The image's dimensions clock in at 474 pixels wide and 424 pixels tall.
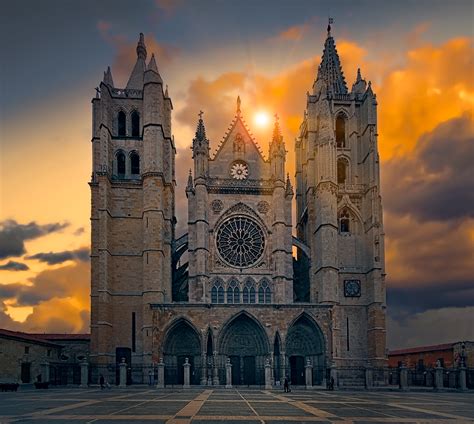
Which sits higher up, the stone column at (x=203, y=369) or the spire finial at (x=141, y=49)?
the spire finial at (x=141, y=49)

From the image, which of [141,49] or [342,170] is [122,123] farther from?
[342,170]

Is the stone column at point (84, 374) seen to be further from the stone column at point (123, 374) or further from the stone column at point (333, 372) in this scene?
the stone column at point (333, 372)

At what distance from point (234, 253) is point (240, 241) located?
1.12 meters

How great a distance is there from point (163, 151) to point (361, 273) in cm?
1893

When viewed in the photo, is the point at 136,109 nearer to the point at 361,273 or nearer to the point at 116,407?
the point at 361,273

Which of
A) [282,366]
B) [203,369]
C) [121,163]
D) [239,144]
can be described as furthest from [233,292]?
[121,163]

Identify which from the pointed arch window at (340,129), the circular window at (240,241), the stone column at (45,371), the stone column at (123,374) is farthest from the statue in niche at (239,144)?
the stone column at (45,371)

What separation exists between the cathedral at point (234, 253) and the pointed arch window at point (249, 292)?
8 cm

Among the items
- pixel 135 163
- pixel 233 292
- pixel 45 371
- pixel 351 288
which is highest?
pixel 135 163

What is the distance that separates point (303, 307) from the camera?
47.5 m

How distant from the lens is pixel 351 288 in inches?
1988

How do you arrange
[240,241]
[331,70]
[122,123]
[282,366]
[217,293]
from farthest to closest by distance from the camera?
[331,70] < [122,123] < [240,241] < [217,293] < [282,366]

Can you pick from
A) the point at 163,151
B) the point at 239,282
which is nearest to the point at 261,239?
the point at 239,282

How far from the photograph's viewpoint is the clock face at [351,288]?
5039 centimetres
